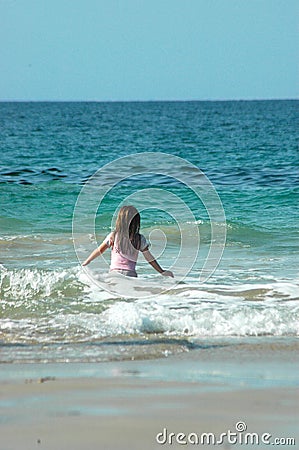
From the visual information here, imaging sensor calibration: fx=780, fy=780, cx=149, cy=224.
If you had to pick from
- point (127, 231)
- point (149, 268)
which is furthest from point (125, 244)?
point (149, 268)

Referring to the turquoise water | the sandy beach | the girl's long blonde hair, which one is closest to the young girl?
the girl's long blonde hair

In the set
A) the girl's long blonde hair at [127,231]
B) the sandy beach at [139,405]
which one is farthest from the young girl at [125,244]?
the sandy beach at [139,405]

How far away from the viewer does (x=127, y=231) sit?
24.8 feet

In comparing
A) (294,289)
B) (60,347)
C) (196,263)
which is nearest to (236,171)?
(196,263)

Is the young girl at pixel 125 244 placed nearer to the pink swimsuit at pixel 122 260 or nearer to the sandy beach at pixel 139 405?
the pink swimsuit at pixel 122 260

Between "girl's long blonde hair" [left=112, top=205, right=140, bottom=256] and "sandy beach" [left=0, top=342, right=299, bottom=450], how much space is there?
2.37 metres

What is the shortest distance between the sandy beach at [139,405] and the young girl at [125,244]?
2366 millimetres

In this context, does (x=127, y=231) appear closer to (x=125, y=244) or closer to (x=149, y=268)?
(x=125, y=244)

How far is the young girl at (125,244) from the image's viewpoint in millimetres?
7555

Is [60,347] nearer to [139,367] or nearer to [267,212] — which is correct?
[139,367]

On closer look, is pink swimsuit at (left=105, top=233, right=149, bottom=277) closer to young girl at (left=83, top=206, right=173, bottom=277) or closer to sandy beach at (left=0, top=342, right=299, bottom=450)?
young girl at (left=83, top=206, right=173, bottom=277)

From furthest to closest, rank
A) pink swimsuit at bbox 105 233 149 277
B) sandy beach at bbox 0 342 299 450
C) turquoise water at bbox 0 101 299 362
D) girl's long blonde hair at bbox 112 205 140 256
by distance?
pink swimsuit at bbox 105 233 149 277 < girl's long blonde hair at bbox 112 205 140 256 < turquoise water at bbox 0 101 299 362 < sandy beach at bbox 0 342 299 450

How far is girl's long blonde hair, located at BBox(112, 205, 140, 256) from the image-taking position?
24.7ft

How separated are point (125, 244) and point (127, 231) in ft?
0.44
